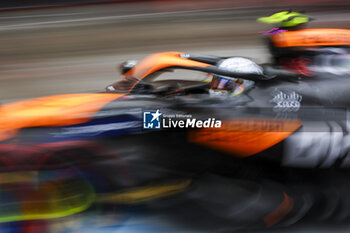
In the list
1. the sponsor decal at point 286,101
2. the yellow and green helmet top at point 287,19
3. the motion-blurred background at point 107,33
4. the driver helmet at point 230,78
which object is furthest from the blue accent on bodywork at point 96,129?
the motion-blurred background at point 107,33

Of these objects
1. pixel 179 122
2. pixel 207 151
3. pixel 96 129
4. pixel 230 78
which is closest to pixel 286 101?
pixel 230 78

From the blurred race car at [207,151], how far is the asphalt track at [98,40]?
284 centimetres

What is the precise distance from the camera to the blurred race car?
2.28 m

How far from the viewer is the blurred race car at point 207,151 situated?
2.28 meters

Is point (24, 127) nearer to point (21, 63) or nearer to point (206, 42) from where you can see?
point (21, 63)

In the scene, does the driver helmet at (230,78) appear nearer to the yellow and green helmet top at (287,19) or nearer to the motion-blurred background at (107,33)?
the yellow and green helmet top at (287,19)

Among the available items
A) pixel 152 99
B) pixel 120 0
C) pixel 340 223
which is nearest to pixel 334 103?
pixel 340 223

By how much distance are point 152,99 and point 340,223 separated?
1363 mm

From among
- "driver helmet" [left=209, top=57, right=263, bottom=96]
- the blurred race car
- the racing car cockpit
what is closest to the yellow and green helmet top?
the racing car cockpit

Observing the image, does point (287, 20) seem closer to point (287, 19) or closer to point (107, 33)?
point (287, 19)

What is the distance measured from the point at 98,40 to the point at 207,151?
501 cm

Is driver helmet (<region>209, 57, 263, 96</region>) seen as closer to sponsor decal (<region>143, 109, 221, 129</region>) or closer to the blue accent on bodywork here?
sponsor decal (<region>143, 109, 221, 129</region>)

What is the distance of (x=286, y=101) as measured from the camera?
238 centimetres

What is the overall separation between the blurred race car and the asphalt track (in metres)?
2.84
